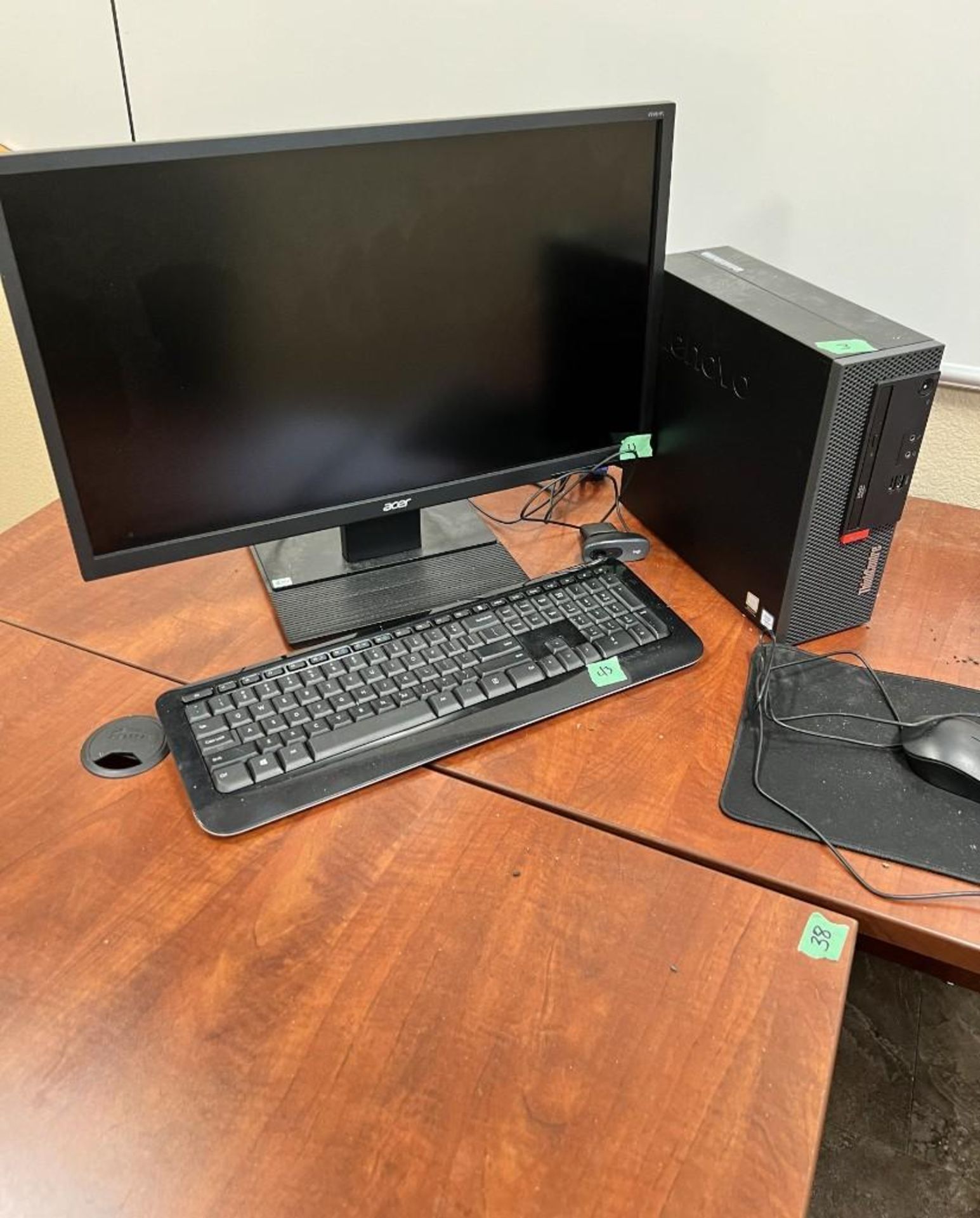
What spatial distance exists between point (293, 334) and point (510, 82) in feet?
2.10

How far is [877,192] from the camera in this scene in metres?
1.17

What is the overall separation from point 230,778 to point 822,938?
1.57 ft

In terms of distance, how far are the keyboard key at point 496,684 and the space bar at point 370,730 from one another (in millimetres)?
56

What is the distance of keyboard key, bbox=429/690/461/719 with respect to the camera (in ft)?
2.84

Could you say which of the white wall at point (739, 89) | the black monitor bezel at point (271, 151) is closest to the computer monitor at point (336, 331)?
the black monitor bezel at point (271, 151)

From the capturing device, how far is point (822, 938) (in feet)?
2.32

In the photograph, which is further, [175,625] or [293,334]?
[175,625]

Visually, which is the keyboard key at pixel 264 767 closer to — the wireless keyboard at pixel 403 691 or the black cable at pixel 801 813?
the wireless keyboard at pixel 403 691

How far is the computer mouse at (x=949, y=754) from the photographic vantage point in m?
0.80

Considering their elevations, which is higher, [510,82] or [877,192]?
[510,82]

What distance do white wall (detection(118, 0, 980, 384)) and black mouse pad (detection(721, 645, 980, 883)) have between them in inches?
21.6

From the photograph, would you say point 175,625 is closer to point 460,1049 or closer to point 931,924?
point 460,1049

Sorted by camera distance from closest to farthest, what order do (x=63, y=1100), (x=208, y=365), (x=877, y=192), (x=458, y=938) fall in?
1. (x=63, y=1100)
2. (x=458, y=938)
3. (x=208, y=365)
4. (x=877, y=192)

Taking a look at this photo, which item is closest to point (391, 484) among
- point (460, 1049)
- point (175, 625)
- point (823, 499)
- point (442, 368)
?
point (442, 368)
